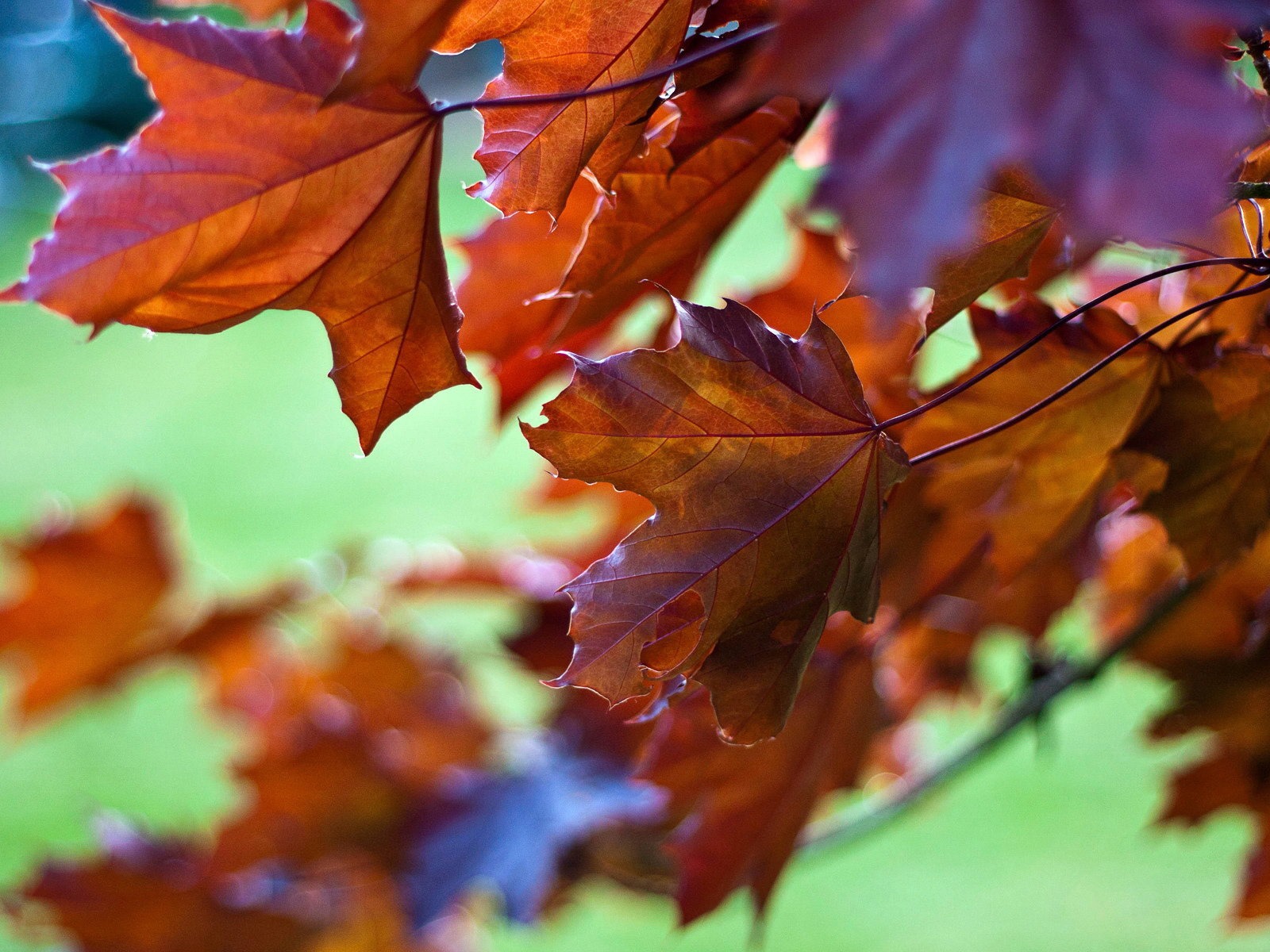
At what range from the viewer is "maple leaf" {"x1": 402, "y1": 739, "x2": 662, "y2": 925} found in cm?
72

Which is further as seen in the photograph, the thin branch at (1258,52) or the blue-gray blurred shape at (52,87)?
the blue-gray blurred shape at (52,87)

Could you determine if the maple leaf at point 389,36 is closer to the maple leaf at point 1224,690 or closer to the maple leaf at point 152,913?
the maple leaf at point 1224,690

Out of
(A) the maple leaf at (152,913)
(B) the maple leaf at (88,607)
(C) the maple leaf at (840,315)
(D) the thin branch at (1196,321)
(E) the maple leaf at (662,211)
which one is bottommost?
(A) the maple leaf at (152,913)

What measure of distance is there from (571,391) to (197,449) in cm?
386

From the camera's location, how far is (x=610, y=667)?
1.09 feet

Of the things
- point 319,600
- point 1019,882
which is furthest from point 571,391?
point 1019,882

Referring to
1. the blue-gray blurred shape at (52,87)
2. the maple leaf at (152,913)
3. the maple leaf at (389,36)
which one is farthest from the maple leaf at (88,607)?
the blue-gray blurred shape at (52,87)

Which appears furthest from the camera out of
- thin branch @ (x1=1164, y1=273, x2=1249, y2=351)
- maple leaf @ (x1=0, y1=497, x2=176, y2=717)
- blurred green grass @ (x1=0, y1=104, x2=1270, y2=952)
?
blurred green grass @ (x1=0, y1=104, x2=1270, y2=952)

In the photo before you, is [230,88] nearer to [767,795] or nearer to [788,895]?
[767,795]

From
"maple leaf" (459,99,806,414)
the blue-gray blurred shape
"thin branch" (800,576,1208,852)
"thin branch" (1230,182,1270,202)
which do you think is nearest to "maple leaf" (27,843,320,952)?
"thin branch" (800,576,1208,852)

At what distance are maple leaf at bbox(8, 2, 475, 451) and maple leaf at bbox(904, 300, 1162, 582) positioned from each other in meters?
0.19

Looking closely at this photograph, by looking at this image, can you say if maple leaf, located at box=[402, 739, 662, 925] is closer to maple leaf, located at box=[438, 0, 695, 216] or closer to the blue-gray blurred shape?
maple leaf, located at box=[438, 0, 695, 216]

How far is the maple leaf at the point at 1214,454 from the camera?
1.27 feet

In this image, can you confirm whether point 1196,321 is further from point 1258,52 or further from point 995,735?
point 995,735
